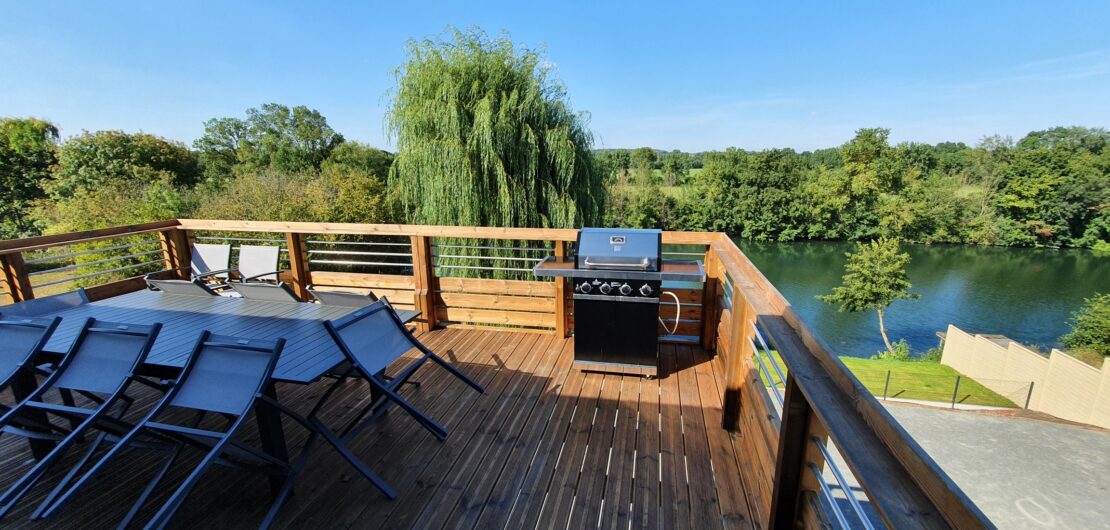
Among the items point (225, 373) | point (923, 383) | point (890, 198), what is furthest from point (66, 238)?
point (890, 198)

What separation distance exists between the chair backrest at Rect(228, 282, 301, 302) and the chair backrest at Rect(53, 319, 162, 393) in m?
0.83

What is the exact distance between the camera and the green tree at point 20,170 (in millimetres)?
18812

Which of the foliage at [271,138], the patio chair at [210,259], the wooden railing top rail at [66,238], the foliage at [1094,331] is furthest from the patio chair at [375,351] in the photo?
the foliage at [271,138]

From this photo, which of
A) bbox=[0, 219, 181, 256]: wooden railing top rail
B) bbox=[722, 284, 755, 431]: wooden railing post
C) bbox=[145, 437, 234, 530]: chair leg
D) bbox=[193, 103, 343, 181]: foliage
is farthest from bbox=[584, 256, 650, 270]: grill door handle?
bbox=[193, 103, 343, 181]: foliage

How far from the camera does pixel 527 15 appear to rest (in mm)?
9086

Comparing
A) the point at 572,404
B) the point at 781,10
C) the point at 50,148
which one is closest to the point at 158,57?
the point at 50,148

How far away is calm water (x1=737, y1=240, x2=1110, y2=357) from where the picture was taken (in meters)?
19.8

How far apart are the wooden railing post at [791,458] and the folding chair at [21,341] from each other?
287 centimetres

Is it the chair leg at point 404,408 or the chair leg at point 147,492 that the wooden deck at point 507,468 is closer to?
the chair leg at point 404,408

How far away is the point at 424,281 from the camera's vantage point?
3773 millimetres

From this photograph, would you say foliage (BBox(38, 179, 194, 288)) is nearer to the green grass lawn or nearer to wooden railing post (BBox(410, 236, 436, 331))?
wooden railing post (BBox(410, 236, 436, 331))

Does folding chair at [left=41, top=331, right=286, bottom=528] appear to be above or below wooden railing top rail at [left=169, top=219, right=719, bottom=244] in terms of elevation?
below

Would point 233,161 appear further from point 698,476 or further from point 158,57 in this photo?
point 698,476

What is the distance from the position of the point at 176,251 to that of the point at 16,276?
1.06m
